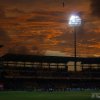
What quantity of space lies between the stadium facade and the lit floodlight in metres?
8.89

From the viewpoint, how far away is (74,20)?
6581cm

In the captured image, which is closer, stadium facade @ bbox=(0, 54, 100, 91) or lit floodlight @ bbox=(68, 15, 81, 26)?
stadium facade @ bbox=(0, 54, 100, 91)

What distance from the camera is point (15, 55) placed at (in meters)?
82.0

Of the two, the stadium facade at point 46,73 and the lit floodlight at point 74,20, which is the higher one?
the lit floodlight at point 74,20

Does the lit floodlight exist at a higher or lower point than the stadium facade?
higher

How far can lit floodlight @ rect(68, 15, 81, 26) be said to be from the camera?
65.5 metres

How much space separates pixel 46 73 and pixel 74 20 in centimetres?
1045

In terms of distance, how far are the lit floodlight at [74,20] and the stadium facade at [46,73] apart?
889cm

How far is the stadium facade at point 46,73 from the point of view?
211ft

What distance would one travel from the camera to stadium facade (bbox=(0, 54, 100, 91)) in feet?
211

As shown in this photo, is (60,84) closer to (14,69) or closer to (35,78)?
(35,78)

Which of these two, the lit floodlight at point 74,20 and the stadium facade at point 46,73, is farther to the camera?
the lit floodlight at point 74,20

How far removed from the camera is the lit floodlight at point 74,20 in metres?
65.5

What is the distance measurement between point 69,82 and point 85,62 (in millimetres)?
15343
